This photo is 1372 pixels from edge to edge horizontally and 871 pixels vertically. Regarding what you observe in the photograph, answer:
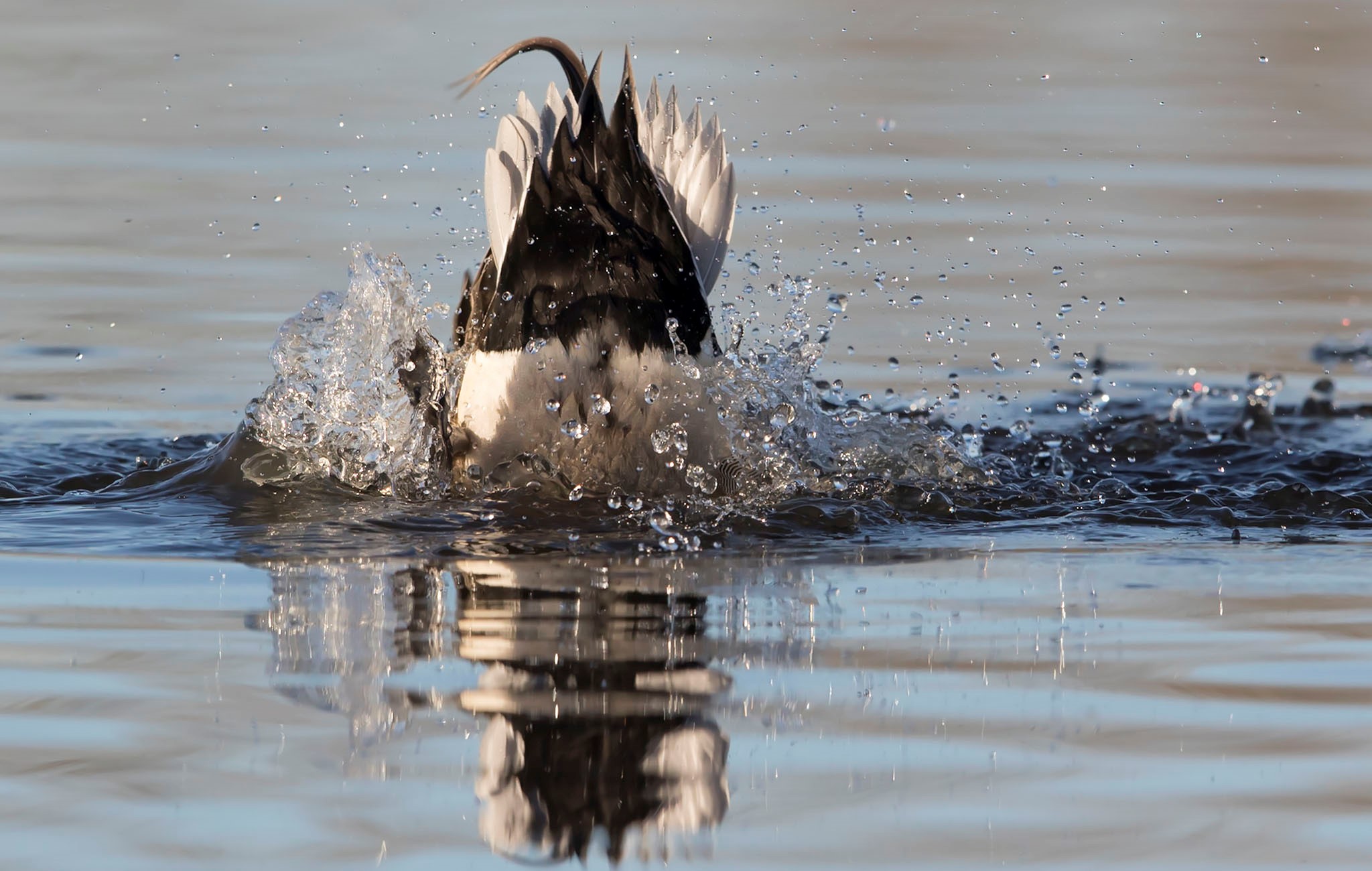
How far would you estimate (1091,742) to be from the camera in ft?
9.59

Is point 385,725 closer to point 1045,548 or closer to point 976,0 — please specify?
point 1045,548

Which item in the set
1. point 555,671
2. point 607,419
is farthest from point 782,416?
point 555,671

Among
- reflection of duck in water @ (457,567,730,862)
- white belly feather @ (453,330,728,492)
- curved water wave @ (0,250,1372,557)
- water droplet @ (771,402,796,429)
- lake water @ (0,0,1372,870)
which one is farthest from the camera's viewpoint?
water droplet @ (771,402,796,429)

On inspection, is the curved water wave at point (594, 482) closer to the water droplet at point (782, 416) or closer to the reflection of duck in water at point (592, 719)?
the water droplet at point (782, 416)

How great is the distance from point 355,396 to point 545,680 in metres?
2.25

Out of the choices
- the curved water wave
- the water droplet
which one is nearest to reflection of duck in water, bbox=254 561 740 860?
the curved water wave

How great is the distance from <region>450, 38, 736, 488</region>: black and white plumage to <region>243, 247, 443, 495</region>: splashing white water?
141 mm

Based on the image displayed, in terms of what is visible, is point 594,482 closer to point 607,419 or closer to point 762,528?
point 607,419

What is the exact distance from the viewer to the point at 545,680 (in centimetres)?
314

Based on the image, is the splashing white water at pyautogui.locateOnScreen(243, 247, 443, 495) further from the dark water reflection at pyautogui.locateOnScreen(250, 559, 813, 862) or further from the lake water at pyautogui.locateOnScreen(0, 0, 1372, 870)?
the dark water reflection at pyautogui.locateOnScreen(250, 559, 813, 862)

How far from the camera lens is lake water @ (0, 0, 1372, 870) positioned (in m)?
2.66

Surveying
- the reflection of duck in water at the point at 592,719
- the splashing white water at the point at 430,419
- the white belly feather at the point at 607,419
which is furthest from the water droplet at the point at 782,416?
the reflection of duck in water at the point at 592,719

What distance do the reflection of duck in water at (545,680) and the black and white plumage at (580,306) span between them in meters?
0.74

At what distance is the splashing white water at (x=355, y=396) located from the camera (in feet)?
16.5
